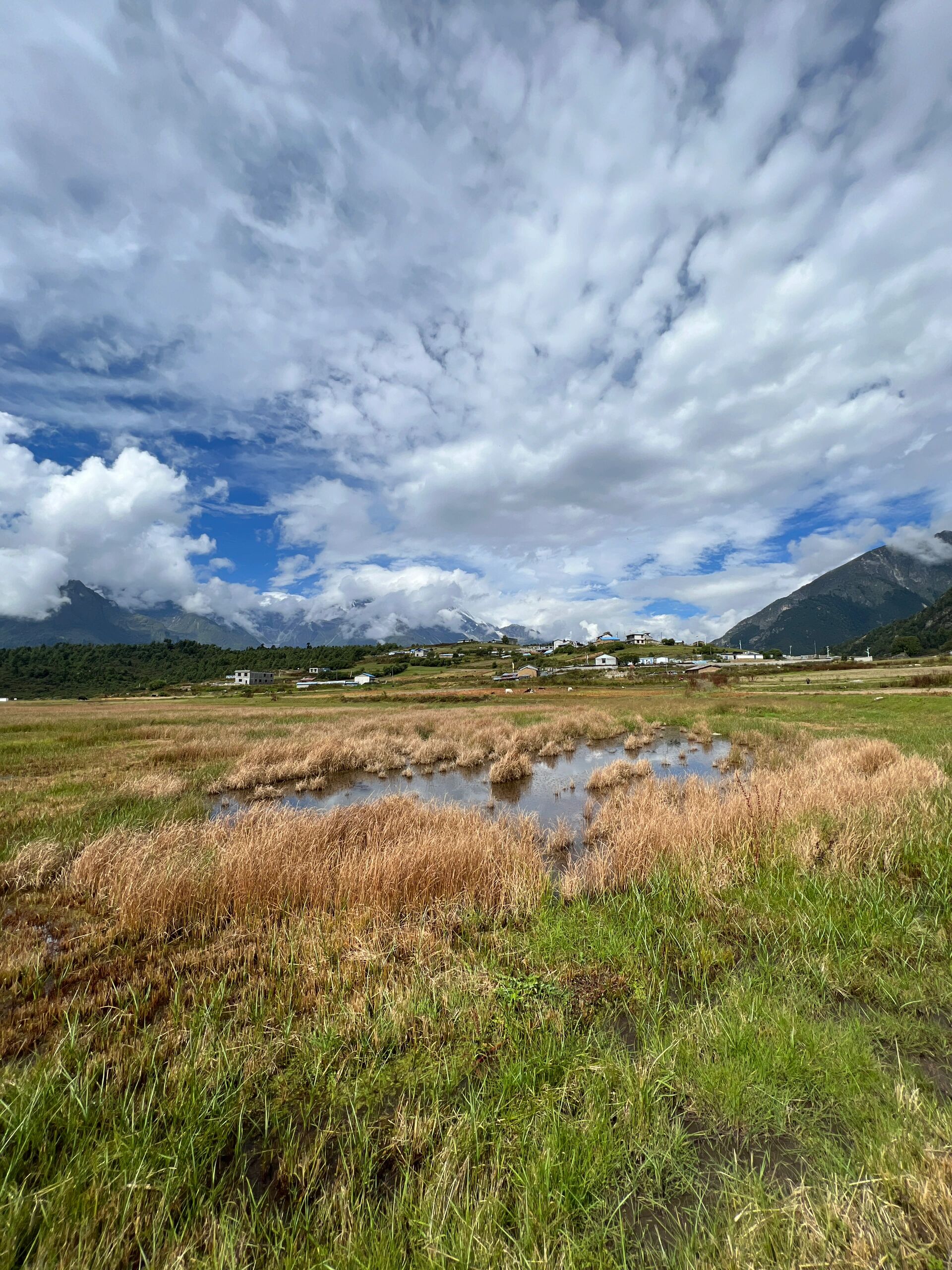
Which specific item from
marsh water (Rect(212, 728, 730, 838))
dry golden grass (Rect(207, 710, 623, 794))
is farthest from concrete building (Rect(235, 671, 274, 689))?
marsh water (Rect(212, 728, 730, 838))

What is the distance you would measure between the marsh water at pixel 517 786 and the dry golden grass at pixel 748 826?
10.1ft

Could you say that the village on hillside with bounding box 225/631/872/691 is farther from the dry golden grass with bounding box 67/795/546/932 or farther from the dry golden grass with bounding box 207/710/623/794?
the dry golden grass with bounding box 67/795/546/932

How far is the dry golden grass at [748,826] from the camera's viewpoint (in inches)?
306

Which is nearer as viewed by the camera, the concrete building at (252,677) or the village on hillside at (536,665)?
the village on hillside at (536,665)

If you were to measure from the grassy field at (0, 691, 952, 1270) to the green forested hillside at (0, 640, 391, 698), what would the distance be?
14670 centimetres

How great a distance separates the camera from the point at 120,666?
162125 mm

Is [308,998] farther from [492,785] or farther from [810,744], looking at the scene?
[810,744]

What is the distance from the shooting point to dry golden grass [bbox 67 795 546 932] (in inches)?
279

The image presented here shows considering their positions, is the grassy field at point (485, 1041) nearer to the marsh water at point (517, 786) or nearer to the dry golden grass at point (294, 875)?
the dry golden grass at point (294, 875)

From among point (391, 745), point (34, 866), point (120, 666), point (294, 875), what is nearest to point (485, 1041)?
point (294, 875)

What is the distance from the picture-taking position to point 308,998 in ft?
16.5

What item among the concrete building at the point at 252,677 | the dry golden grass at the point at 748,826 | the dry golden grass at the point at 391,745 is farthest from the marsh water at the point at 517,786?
the concrete building at the point at 252,677

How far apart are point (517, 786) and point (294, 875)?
12.2 meters

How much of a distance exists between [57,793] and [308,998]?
14607 millimetres
